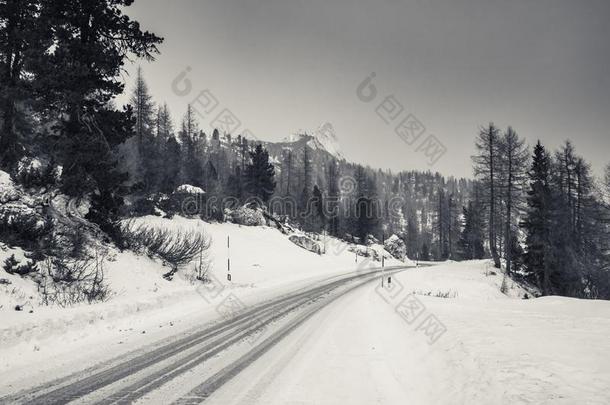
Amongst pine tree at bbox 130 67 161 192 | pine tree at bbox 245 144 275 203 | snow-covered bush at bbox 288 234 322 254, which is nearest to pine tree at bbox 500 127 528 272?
snow-covered bush at bbox 288 234 322 254

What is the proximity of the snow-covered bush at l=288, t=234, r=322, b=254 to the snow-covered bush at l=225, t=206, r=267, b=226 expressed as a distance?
3787 mm

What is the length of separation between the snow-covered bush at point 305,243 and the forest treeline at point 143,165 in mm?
6967

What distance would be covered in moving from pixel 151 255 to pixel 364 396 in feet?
39.8

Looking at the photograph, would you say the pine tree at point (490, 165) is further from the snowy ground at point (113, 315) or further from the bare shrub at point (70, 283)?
the bare shrub at point (70, 283)

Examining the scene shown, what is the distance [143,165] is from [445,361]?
36.1 metres

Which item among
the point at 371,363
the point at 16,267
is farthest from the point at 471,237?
the point at 16,267

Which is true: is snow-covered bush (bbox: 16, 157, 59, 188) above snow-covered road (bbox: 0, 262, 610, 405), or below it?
above

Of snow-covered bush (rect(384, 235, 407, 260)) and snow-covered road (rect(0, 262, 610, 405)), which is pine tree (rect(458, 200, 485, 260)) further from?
snow-covered road (rect(0, 262, 610, 405))

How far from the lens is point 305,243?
3850 cm

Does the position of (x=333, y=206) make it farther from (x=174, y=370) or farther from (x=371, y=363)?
(x=174, y=370)

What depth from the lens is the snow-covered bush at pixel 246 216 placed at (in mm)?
35406

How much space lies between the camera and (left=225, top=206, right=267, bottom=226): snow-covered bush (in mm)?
35406

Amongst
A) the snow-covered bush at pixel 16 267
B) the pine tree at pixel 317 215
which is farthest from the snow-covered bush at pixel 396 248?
the snow-covered bush at pixel 16 267

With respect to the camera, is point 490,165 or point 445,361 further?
point 490,165
